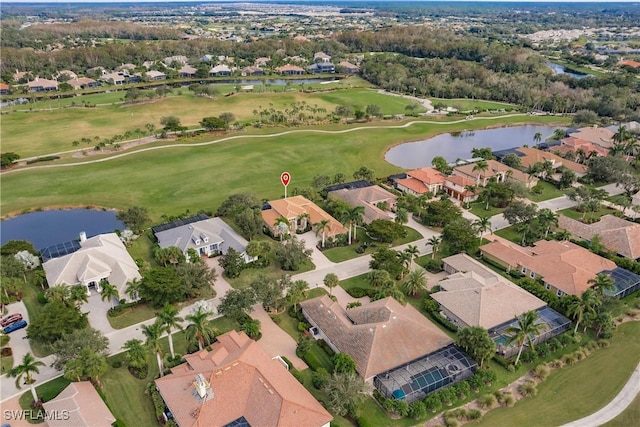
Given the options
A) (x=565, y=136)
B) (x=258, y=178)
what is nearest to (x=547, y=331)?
(x=258, y=178)

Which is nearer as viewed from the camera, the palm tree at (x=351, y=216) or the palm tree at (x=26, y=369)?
the palm tree at (x=26, y=369)

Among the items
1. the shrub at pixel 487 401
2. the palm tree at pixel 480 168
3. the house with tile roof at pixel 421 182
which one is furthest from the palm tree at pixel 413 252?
the palm tree at pixel 480 168

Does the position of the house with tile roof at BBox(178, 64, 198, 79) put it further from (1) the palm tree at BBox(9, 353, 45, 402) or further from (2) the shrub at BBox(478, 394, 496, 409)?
(2) the shrub at BBox(478, 394, 496, 409)

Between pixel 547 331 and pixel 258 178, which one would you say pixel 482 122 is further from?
pixel 547 331

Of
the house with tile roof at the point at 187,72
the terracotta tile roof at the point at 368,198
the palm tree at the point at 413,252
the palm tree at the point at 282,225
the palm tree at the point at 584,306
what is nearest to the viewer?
the palm tree at the point at 584,306

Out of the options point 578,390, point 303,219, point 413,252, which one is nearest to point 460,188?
point 413,252

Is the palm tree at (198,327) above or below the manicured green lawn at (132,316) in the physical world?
above

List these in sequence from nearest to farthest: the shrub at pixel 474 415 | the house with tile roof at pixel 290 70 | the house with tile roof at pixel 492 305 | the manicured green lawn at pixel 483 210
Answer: the shrub at pixel 474 415
the house with tile roof at pixel 492 305
the manicured green lawn at pixel 483 210
the house with tile roof at pixel 290 70

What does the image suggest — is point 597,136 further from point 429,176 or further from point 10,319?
point 10,319

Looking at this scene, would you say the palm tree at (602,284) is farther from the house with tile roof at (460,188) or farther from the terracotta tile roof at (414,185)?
the terracotta tile roof at (414,185)
